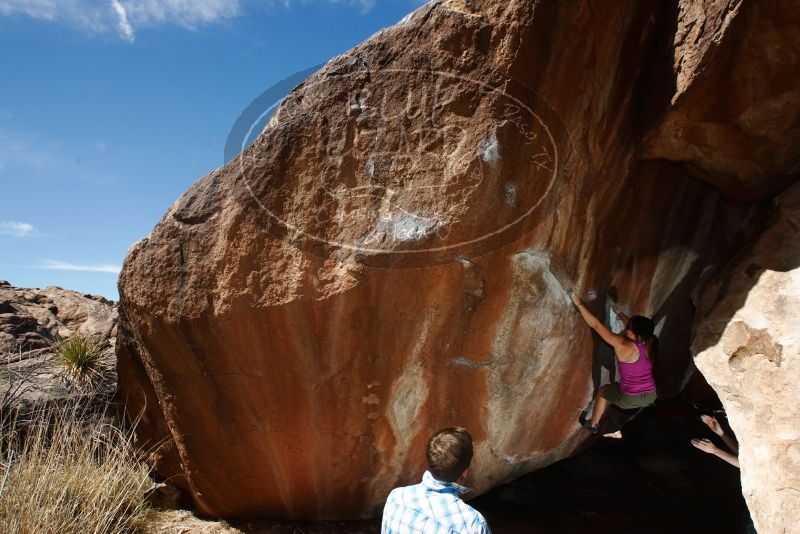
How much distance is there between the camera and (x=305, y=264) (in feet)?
10.3

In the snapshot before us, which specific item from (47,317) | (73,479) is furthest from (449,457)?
(47,317)

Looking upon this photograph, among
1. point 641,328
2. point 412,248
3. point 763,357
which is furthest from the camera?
point 641,328

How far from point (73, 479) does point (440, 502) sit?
289 cm

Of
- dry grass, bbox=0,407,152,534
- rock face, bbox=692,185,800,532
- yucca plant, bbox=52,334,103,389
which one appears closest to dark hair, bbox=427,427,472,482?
rock face, bbox=692,185,800,532

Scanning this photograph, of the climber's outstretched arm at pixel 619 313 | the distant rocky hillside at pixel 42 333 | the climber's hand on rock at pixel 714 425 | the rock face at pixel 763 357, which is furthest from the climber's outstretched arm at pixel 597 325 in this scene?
the distant rocky hillside at pixel 42 333

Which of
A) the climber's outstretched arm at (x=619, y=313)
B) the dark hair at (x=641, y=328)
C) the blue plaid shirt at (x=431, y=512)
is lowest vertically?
the blue plaid shirt at (x=431, y=512)

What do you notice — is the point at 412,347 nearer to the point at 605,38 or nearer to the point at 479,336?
the point at 479,336

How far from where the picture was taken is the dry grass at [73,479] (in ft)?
10.8

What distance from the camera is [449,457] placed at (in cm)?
206

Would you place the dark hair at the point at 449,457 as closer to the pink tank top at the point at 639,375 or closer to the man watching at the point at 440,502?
the man watching at the point at 440,502

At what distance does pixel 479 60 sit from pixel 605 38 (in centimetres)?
76

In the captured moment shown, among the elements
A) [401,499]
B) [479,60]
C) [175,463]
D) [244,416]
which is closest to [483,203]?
[479,60]

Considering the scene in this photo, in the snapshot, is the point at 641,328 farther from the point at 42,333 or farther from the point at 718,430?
the point at 42,333

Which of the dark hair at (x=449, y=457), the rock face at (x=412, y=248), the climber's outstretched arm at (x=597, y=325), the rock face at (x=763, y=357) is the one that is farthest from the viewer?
the climber's outstretched arm at (x=597, y=325)
